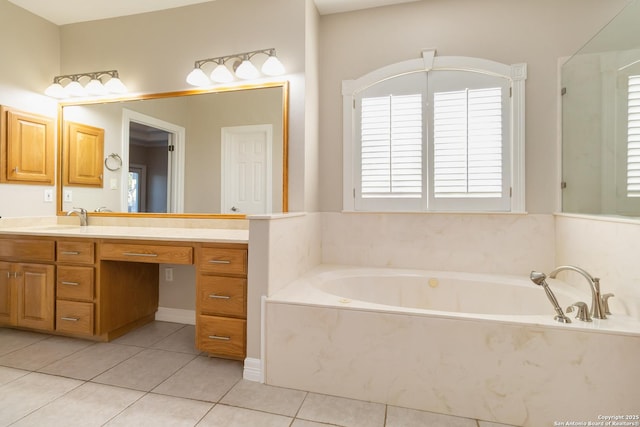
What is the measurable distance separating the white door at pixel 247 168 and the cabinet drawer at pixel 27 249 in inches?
49.0

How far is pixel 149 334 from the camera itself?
247 centimetres

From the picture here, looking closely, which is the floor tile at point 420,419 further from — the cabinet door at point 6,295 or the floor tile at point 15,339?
the cabinet door at point 6,295

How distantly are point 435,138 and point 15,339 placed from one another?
11.1ft

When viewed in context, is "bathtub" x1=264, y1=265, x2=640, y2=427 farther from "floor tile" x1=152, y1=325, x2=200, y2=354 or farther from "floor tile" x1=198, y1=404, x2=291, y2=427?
"floor tile" x1=152, y1=325, x2=200, y2=354

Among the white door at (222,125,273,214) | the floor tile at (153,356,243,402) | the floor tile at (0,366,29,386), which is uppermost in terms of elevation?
the white door at (222,125,273,214)

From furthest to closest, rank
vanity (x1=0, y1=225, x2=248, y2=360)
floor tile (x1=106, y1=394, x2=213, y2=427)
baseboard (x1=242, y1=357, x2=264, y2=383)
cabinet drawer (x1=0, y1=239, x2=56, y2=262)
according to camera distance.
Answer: cabinet drawer (x1=0, y1=239, x2=56, y2=262)
vanity (x1=0, y1=225, x2=248, y2=360)
baseboard (x1=242, y1=357, x2=264, y2=383)
floor tile (x1=106, y1=394, x2=213, y2=427)

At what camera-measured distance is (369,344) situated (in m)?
1.63

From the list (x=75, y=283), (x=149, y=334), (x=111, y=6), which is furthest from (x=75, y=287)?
(x=111, y=6)

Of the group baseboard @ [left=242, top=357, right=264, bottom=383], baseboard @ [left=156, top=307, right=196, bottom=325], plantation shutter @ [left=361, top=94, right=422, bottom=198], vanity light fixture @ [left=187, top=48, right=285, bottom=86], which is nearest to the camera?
baseboard @ [left=242, top=357, right=264, bottom=383]

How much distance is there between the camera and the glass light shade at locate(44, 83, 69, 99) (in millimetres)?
2823

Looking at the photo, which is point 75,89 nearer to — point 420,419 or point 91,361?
point 91,361

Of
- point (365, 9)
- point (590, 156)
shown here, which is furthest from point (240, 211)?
point (590, 156)

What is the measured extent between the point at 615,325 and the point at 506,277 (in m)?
0.89

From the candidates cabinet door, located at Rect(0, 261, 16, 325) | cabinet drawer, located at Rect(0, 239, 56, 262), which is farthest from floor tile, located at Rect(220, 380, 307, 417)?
cabinet door, located at Rect(0, 261, 16, 325)
